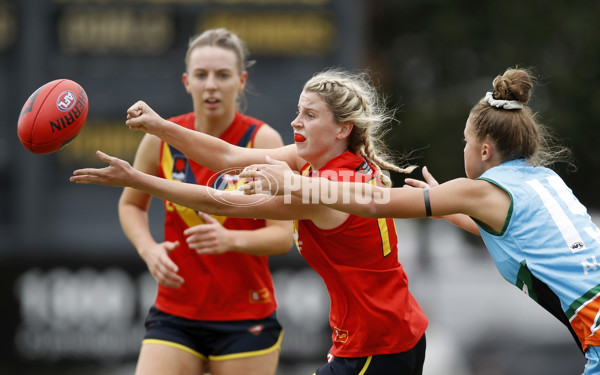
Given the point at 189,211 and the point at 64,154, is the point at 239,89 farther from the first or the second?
the point at 64,154

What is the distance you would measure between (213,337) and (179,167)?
2.93ft

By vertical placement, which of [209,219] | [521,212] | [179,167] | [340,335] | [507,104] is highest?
[507,104]

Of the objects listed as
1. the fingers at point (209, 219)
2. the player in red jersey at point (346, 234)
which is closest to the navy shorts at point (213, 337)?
the fingers at point (209, 219)

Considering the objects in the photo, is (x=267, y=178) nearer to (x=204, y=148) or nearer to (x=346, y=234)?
(x=346, y=234)

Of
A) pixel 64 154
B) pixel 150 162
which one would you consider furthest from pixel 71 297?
pixel 150 162

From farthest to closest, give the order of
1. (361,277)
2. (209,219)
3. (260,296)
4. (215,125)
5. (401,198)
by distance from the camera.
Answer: (215,125) < (260,296) < (209,219) < (361,277) < (401,198)

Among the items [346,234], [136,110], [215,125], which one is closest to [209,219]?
[215,125]

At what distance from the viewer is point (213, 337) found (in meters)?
4.20

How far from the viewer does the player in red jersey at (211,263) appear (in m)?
4.10

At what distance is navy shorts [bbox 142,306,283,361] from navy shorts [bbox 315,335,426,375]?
70 cm

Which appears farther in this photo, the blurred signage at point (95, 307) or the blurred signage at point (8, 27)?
the blurred signage at point (8, 27)

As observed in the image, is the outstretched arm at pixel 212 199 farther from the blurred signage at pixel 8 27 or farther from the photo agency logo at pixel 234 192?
the blurred signage at pixel 8 27

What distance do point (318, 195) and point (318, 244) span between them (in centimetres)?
36

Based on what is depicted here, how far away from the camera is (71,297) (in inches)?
317
